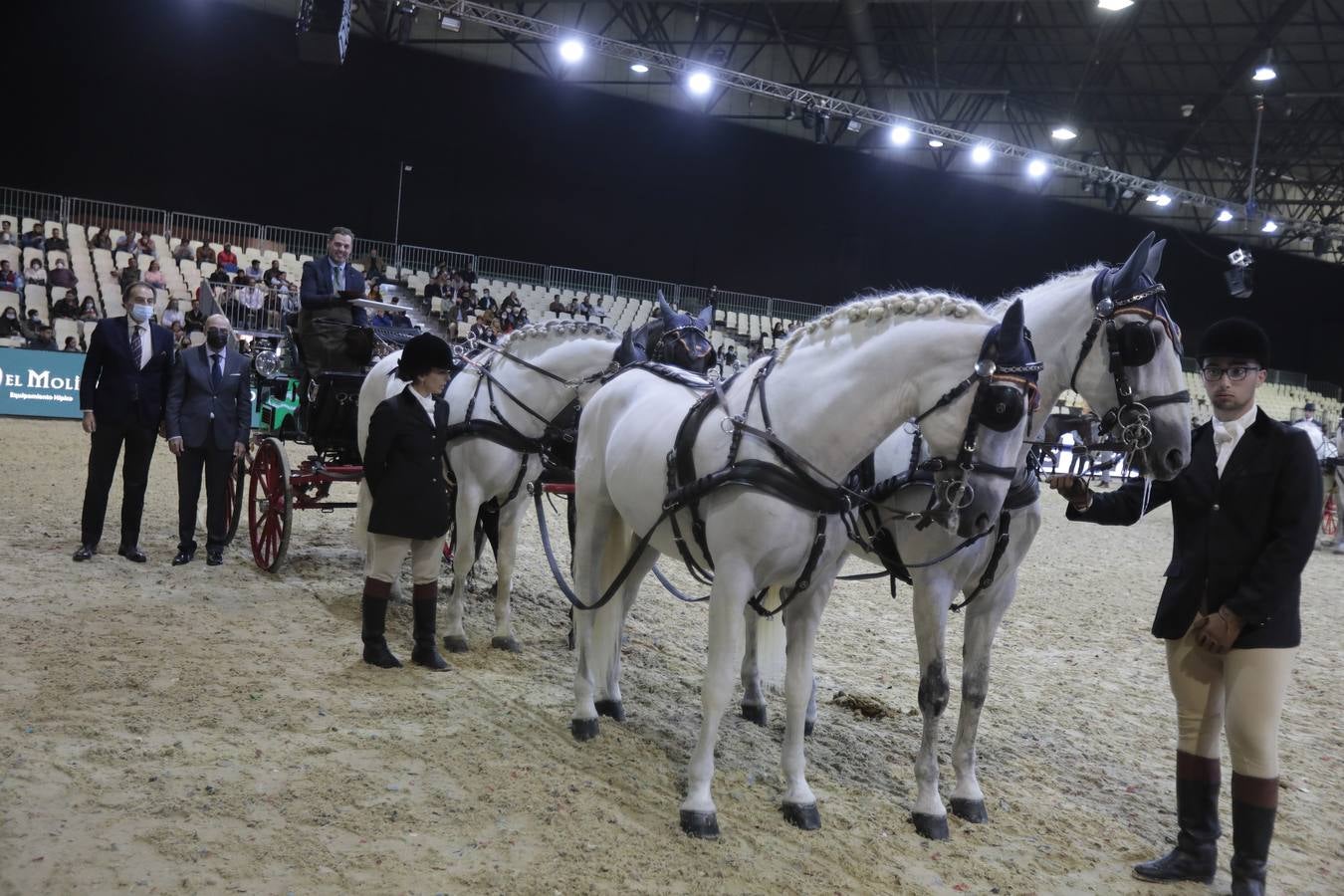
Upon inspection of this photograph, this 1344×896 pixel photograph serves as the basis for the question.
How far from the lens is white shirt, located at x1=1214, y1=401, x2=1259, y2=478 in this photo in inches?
124

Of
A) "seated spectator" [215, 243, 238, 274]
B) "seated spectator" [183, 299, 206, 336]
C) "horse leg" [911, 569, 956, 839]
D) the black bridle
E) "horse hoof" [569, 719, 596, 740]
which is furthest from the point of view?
"seated spectator" [215, 243, 238, 274]

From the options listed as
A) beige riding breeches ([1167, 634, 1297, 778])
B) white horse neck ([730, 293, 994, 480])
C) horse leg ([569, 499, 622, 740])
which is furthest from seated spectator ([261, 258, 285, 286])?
beige riding breeches ([1167, 634, 1297, 778])

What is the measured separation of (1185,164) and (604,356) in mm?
25307

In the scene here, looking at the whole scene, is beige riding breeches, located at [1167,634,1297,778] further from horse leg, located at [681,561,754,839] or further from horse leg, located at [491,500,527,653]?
horse leg, located at [491,500,527,653]

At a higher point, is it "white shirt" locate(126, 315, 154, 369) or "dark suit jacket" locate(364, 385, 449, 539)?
"white shirt" locate(126, 315, 154, 369)

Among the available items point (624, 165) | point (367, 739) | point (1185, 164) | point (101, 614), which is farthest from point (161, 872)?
point (1185, 164)

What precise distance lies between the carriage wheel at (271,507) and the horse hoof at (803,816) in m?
4.13

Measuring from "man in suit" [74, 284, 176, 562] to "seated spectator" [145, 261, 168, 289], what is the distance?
8901 mm

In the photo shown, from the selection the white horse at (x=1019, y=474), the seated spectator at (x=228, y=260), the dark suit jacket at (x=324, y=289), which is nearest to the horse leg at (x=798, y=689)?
the white horse at (x=1019, y=474)

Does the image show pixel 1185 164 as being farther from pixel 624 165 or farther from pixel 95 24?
pixel 95 24

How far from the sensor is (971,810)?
3.65 meters

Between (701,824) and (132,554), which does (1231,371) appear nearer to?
(701,824)

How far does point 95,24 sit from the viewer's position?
1720 centimetres

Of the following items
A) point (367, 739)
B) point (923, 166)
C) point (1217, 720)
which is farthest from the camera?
point (923, 166)
